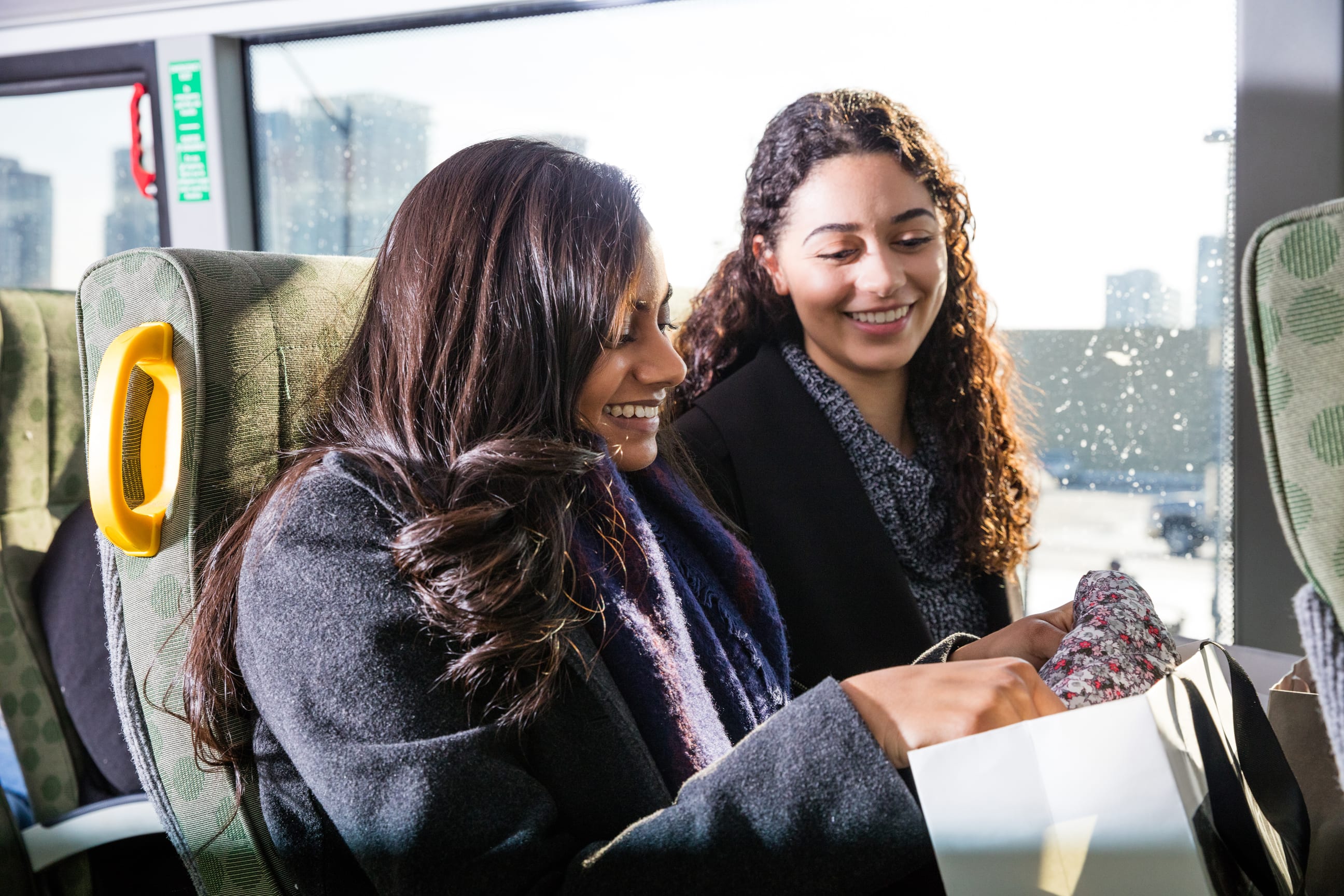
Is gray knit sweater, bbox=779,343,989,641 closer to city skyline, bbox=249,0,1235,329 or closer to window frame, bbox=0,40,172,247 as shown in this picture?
city skyline, bbox=249,0,1235,329

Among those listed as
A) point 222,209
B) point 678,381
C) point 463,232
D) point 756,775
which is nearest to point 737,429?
point 678,381

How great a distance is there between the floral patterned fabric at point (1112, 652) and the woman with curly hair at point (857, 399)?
348mm

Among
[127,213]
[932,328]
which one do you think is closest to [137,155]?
[127,213]

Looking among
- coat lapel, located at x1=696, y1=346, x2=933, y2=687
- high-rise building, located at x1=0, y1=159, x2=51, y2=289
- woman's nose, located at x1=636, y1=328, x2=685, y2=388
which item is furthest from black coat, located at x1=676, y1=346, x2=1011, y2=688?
high-rise building, located at x1=0, y1=159, x2=51, y2=289

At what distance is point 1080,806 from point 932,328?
106 cm

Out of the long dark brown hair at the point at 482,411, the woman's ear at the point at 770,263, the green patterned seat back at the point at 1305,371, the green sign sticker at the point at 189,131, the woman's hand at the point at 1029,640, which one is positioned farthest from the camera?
the green sign sticker at the point at 189,131

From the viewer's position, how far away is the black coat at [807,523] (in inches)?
49.8

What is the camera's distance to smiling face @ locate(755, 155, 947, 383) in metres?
1.33

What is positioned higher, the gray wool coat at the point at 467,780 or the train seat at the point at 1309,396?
the train seat at the point at 1309,396

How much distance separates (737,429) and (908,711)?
705 millimetres

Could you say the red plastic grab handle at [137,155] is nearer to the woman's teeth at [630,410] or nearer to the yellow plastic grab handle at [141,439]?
the yellow plastic grab handle at [141,439]

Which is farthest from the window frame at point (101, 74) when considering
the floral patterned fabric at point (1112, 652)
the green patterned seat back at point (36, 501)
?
the floral patterned fabric at point (1112, 652)

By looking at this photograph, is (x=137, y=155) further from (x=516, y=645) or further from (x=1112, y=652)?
(x=1112, y=652)

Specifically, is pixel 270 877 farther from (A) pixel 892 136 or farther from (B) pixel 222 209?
(B) pixel 222 209
